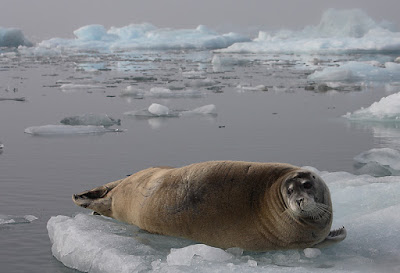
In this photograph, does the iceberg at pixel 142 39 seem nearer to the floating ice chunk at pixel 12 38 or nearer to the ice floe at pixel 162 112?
the floating ice chunk at pixel 12 38

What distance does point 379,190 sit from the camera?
483 centimetres

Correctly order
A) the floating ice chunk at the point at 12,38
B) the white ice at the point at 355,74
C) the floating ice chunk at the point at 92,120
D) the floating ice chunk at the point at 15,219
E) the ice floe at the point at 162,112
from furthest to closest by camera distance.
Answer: the floating ice chunk at the point at 12,38
the white ice at the point at 355,74
the ice floe at the point at 162,112
the floating ice chunk at the point at 92,120
the floating ice chunk at the point at 15,219

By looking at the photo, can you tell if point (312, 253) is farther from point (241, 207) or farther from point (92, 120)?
point (92, 120)

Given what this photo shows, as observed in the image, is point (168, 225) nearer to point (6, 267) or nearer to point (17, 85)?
point (6, 267)

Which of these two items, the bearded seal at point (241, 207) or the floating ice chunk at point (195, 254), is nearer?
the floating ice chunk at point (195, 254)

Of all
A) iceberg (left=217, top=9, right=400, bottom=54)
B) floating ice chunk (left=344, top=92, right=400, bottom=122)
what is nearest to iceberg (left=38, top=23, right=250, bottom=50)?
iceberg (left=217, top=9, right=400, bottom=54)

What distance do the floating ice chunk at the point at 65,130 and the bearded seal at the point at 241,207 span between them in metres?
4.50

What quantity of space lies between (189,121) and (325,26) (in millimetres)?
40658

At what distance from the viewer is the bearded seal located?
375cm

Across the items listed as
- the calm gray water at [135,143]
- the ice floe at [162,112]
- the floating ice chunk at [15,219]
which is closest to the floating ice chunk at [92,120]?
the calm gray water at [135,143]

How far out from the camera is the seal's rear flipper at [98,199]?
4672 mm

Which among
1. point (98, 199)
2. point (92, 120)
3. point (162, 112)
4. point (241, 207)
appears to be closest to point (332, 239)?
point (241, 207)

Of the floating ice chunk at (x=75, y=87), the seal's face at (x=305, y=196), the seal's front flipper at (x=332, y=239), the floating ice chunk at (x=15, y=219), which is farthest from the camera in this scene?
the floating ice chunk at (x=75, y=87)

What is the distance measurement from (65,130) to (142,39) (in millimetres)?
48258
